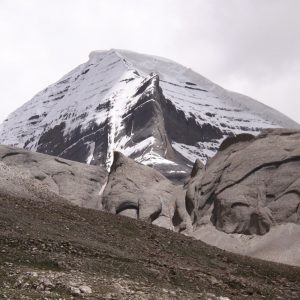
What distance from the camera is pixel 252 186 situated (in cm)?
7362

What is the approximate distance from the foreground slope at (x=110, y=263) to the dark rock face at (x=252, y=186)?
28832mm

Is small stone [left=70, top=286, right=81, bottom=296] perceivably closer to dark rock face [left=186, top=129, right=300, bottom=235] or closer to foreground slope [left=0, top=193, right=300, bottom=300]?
foreground slope [left=0, top=193, right=300, bottom=300]

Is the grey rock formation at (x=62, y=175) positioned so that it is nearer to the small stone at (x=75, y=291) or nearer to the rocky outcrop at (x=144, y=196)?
the rocky outcrop at (x=144, y=196)

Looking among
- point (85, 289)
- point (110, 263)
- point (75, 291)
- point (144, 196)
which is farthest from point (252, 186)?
point (75, 291)

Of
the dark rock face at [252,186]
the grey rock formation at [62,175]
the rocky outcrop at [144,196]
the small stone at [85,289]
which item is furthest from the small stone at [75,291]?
the grey rock formation at [62,175]

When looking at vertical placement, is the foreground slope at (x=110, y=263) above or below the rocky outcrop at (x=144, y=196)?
below

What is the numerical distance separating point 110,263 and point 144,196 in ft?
172

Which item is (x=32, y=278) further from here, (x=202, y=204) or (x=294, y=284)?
(x=202, y=204)

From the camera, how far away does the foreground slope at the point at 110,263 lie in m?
25.2

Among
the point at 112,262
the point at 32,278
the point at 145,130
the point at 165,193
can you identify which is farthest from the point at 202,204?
the point at 145,130

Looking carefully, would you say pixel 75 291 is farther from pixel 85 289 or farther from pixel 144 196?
pixel 144 196

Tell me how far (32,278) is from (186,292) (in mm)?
6761

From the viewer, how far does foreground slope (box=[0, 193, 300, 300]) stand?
82.7 feet

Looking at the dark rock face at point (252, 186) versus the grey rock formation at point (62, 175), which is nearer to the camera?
the dark rock face at point (252, 186)
